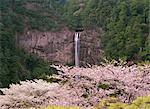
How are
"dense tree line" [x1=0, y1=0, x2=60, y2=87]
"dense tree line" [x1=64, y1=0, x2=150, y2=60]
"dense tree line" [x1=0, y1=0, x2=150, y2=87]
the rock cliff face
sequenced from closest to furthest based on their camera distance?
"dense tree line" [x1=0, y1=0, x2=60, y2=87] < "dense tree line" [x1=0, y1=0, x2=150, y2=87] < the rock cliff face < "dense tree line" [x1=64, y1=0, x2=150, y2=60]

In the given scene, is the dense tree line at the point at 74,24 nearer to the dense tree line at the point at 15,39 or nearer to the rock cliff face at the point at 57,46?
the dense tree line at the point at 15,39

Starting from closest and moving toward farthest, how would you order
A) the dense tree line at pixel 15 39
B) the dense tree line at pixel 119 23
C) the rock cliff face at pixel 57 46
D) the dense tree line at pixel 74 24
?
the dense tree line at pixel 15 39, the dense tree line at pixel 74 24, the rock cliff face at pixel 57 46, the dense tree line at pixel 119 23

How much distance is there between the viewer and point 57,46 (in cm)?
2086

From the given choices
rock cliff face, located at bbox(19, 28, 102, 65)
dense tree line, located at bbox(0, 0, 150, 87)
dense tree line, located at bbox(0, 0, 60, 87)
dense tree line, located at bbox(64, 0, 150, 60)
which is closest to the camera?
dense tree line, located at bbox(0, 0, 60, 87)

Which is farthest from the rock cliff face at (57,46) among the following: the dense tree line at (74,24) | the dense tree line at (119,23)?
the dense tree line at (119,23)

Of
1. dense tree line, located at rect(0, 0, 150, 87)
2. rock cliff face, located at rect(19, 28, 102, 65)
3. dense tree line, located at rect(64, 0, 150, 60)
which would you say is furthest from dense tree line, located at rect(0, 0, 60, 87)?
dense tree line, located at rect(64, 0, 150, 60)

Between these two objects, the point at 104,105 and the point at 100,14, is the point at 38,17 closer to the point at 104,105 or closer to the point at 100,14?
the point at 100,14

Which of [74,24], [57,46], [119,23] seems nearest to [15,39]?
[57,46]

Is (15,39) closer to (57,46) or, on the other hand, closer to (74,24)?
(57,46)

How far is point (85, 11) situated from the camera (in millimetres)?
27172

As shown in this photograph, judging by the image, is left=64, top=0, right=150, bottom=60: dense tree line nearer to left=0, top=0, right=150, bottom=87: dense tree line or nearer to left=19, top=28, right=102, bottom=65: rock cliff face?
left=0, top=0, right=150, bottom=87: dense tree line

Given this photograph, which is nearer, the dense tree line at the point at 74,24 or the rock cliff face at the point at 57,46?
the dense tree line at the point at 74,24

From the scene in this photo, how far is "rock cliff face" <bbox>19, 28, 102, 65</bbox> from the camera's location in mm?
20234

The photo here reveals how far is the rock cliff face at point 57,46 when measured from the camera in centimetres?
2023
